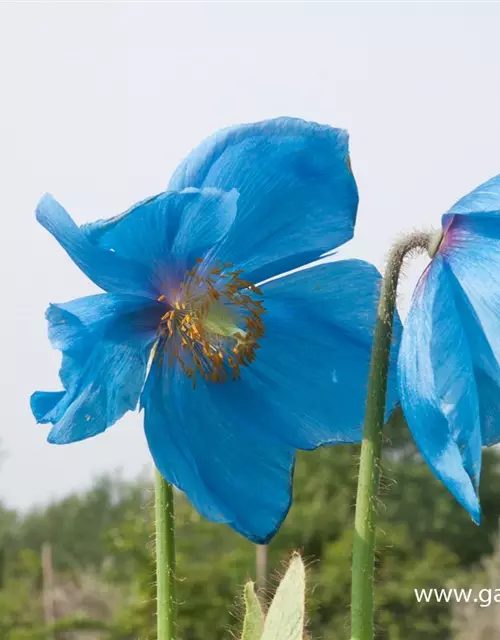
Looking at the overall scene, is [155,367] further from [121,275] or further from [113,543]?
[113,543]

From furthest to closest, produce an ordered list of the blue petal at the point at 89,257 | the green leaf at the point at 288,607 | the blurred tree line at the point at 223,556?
1. the blurred tree line at the point at 223,556
2. the blue petal at the point at 89,257
3. the green leaf at the point at 288,607

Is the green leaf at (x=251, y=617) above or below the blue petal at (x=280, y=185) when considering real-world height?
below

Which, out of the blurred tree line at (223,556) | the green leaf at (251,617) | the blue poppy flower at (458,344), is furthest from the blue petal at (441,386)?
the blurred tree line at (223,556)

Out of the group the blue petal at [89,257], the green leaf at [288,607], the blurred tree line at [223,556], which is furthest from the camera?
the blurred tree line at [223,556]

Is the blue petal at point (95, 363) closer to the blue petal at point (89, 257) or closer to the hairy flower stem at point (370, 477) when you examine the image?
the blue petal at point (89, 257)

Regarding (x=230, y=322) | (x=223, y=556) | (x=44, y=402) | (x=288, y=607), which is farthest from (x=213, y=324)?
(x=223, y=556)

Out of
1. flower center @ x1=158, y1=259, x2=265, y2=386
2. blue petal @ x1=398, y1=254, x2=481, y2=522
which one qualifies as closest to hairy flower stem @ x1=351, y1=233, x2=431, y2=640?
blue petal @ x1=398, y1=254, x2=481, y2=522
